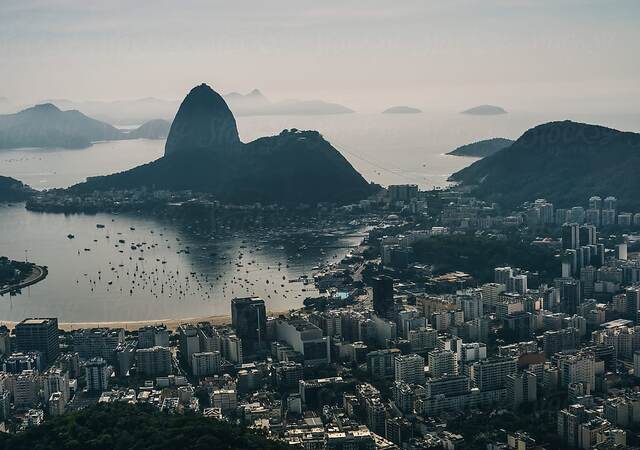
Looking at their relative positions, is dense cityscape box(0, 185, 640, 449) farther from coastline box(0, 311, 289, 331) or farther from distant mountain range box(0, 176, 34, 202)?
distant mountain range box(0, 176, 34, 202)

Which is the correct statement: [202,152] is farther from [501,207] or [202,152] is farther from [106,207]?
[501,207]

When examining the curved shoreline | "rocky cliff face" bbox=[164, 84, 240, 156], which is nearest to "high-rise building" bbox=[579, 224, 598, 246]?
the curved shoreline

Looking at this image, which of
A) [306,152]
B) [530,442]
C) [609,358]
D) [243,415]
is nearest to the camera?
[530,442]

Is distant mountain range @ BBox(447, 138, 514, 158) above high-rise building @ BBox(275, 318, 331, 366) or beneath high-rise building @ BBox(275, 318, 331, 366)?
above

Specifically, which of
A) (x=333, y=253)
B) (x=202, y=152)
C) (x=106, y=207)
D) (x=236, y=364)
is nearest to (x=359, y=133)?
(x=202, y=152)

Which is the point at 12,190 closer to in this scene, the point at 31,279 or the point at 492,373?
the point at 31,279
